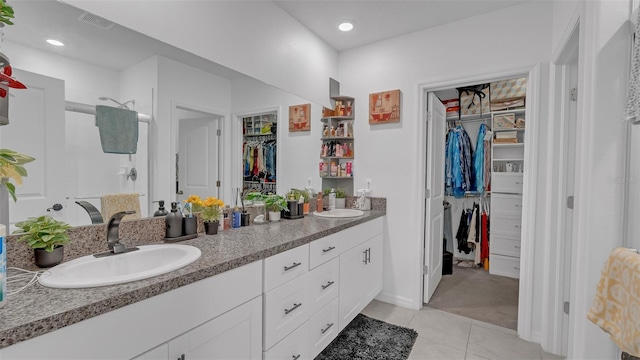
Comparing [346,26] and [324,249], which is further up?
[346,26]

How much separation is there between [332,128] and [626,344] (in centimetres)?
235

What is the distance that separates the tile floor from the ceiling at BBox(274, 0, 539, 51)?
251 centimetres

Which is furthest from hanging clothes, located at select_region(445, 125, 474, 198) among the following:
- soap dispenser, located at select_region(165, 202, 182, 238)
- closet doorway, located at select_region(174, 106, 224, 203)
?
soap dispenser, located at select_region(165, 202, 182, 238)

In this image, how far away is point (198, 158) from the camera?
1.71 meters

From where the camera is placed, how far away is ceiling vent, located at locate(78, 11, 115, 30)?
3.98 feet

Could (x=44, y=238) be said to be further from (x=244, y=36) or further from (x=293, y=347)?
(x=244, y=36)

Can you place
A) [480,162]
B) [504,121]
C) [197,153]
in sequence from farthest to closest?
1. [480,162]
2. [504,121]
3. [197,153]

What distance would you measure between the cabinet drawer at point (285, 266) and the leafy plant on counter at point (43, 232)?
0.79 meters

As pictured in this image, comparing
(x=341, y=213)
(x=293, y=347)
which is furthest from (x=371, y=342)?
(x=341, y=213)

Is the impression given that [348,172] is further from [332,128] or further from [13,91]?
[13,91]

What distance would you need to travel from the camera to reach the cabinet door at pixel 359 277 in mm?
2043

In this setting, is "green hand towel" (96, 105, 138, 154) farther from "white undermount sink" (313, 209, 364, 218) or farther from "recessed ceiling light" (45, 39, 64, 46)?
"white undermount sink" (313, 209, 364, 218)

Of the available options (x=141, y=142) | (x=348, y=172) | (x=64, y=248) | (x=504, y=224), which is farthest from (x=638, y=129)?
(x=504, y=224)

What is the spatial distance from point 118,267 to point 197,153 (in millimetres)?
750
